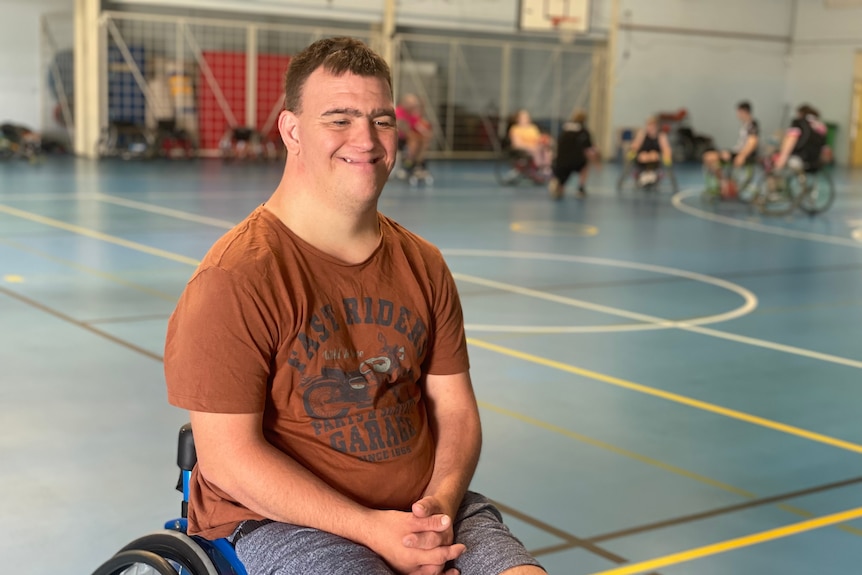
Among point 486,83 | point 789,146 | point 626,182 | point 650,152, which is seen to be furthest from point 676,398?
point 486,83

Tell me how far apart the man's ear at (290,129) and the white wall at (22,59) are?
22.9 meters

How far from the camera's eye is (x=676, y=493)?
15.3 ft

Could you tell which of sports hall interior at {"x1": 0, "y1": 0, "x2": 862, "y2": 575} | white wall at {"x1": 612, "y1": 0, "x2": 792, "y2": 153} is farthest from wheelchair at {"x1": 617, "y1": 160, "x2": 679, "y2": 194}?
white wall at {"x1": 612, "y1": 0, "x2": 792, "y2": 153}

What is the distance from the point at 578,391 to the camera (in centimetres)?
625

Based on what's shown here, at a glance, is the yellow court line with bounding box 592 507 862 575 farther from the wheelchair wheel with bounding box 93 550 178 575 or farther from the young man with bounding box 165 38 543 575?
the wheelchair wheel with bounding box 93 550 178 575

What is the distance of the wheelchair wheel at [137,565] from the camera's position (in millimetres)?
2367

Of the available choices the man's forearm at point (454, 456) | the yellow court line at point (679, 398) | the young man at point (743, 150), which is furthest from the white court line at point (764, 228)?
the man's forearm at point (454, 456)

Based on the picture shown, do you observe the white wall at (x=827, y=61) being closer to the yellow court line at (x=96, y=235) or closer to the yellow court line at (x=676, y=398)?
the yellow court line at (x=96, y=235)

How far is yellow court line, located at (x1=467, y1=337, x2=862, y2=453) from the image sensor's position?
18.0ft

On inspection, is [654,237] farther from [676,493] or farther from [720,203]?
[676,493]

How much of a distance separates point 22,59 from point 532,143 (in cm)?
1116

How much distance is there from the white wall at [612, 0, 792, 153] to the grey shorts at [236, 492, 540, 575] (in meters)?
28.0

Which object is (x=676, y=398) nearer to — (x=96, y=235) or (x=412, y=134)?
(x=96, y=235)

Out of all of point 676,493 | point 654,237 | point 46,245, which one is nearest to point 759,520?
point 676,493
